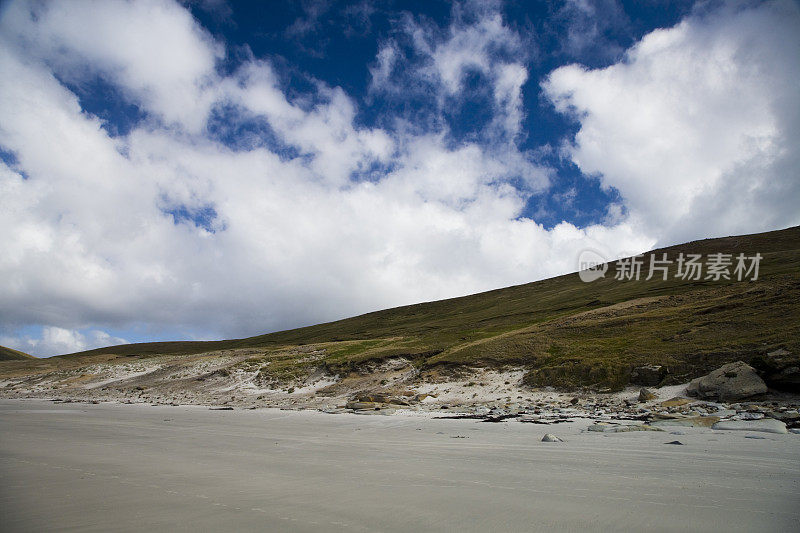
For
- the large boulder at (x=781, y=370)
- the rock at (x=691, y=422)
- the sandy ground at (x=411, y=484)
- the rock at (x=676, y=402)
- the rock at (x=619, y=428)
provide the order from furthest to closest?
the rock at (x=676, y=402), the large boulder at (x=781, y=370), the rock at (x=691, y=422), the rock at (x=619, y=428), the sandy ground at (x=411, y=484)

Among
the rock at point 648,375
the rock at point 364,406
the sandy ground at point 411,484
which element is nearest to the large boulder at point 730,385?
the rock at point 648,375

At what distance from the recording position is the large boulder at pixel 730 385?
17.1m

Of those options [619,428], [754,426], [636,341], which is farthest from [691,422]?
[636,341]

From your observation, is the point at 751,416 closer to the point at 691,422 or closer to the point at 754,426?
the point at 691,422

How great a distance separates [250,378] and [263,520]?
46063 millimetres

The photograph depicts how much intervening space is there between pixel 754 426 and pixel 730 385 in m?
8.76

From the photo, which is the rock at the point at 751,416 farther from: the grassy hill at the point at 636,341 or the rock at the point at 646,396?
the grassy hill at the point at 636,341

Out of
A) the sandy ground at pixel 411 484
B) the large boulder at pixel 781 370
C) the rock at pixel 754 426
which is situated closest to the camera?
the sandy ground at pixel 411 484

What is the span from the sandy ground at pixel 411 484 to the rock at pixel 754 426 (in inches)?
30.1

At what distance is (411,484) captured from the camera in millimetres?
5676

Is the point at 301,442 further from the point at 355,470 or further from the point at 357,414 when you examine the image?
the point at 357,414

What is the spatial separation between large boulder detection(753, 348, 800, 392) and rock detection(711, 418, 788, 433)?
8.11 metres

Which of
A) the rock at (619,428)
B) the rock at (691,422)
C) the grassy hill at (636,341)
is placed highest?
the grassy hill at (636,341)

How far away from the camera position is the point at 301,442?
10961 mm
